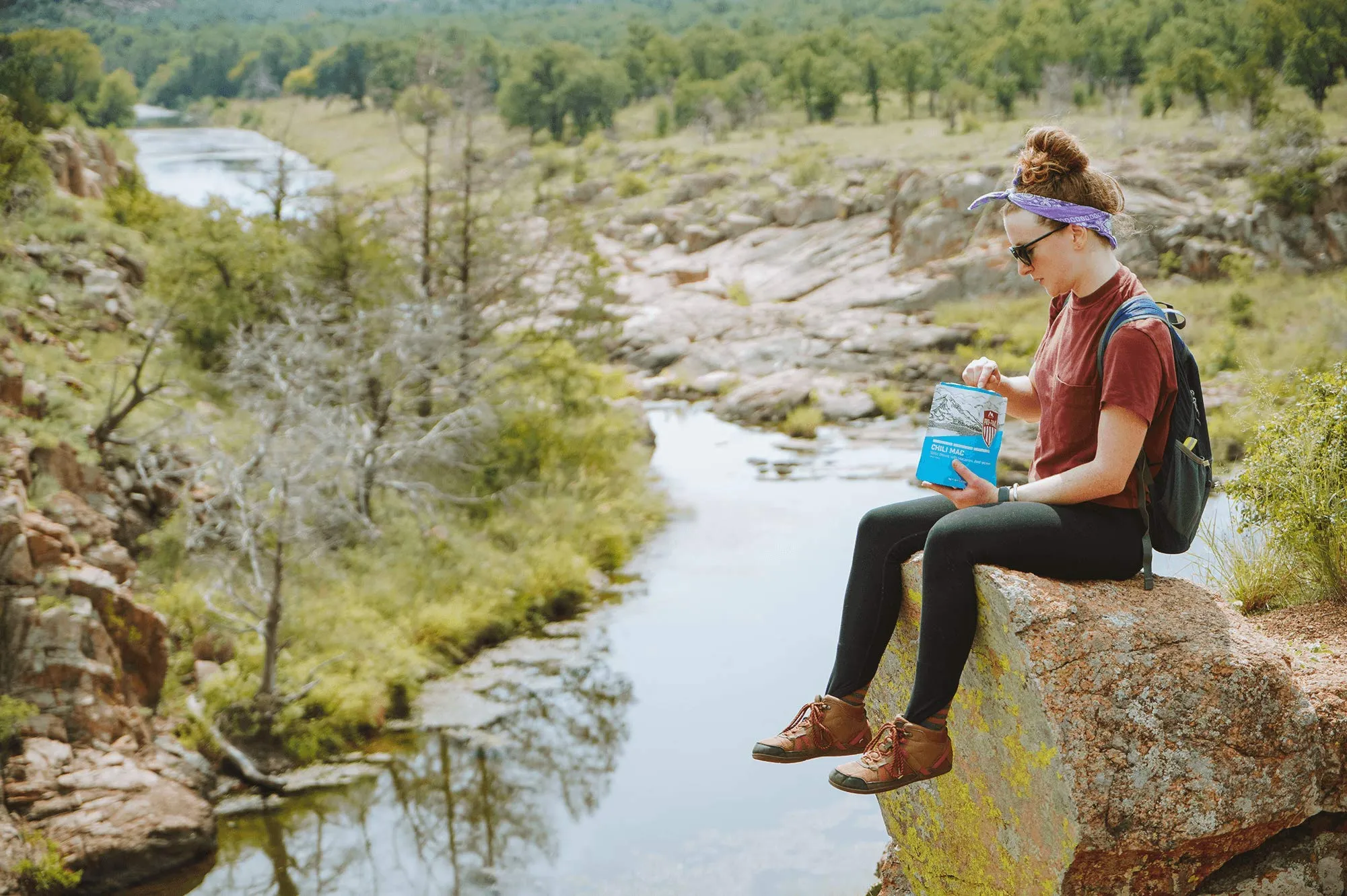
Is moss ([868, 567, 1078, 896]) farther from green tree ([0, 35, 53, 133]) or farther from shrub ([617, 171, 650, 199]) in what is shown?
shrub ([617, 171, 650, 199])

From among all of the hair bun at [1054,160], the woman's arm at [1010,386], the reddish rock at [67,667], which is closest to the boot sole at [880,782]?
the woman's arm at [1010,386]

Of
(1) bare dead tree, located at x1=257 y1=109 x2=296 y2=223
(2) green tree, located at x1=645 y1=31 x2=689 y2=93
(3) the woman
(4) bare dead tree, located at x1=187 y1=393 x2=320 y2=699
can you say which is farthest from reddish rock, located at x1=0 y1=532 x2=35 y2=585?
(2) green tree, located at x1=645 y1=31 x2=689 y2=93

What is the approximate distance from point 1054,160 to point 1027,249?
0.26 metres

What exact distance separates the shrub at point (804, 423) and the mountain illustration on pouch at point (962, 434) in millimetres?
20960

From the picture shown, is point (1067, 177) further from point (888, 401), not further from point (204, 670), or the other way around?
point (888, 401)

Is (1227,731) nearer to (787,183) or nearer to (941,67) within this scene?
(787,183)

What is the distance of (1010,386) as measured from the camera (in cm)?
346

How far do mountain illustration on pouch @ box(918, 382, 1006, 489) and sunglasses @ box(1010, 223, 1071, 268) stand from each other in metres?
0.39

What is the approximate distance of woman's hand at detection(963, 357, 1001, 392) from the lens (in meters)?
3.31

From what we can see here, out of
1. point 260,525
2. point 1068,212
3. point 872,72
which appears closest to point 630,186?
point 872,72

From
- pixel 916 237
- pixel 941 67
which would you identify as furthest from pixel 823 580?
pixel 941 67

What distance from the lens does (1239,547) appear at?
508cm

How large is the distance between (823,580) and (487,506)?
5.51 m

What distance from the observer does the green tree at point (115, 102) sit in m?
27.4
